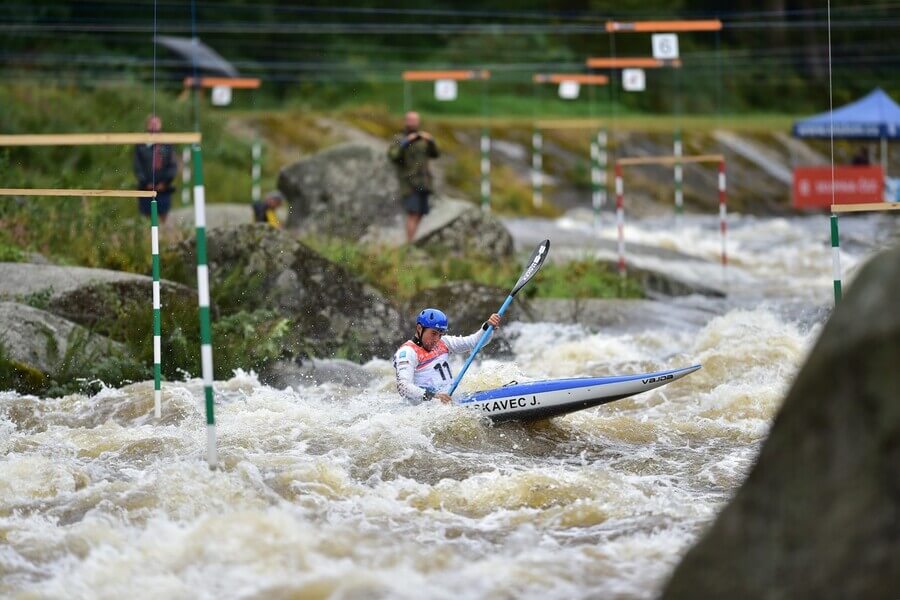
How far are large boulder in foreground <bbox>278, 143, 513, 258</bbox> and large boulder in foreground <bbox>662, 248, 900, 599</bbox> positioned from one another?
1083 centimetres

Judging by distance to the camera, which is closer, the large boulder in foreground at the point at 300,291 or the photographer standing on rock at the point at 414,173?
the large boulder in foreground at the point at 300,291

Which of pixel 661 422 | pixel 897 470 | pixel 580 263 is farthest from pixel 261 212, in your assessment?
pixel 897 470

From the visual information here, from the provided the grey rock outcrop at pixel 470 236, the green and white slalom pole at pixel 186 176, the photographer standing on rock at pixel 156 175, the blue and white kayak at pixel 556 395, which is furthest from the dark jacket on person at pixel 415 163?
the blue and white kayak at pixel 556 395

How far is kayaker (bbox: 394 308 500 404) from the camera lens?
9.05 meters

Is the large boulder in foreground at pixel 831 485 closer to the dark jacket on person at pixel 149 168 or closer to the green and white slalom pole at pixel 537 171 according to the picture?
the dark jacket on person at pixel 149 168

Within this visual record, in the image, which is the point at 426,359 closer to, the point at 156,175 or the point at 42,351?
the point at 42,351

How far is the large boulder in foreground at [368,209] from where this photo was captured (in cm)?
1542

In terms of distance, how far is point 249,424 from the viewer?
8836 mm

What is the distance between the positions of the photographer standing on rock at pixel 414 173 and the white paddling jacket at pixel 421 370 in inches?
219

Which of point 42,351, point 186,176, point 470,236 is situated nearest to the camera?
point 42,351

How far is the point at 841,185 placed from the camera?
20.7 meters

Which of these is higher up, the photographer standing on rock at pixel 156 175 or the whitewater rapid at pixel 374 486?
the photographer standing on rock at pixel 156 175

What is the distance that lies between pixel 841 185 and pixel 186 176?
10.4 m

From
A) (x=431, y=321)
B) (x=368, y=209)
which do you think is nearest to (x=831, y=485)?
(x=431, y=321)
